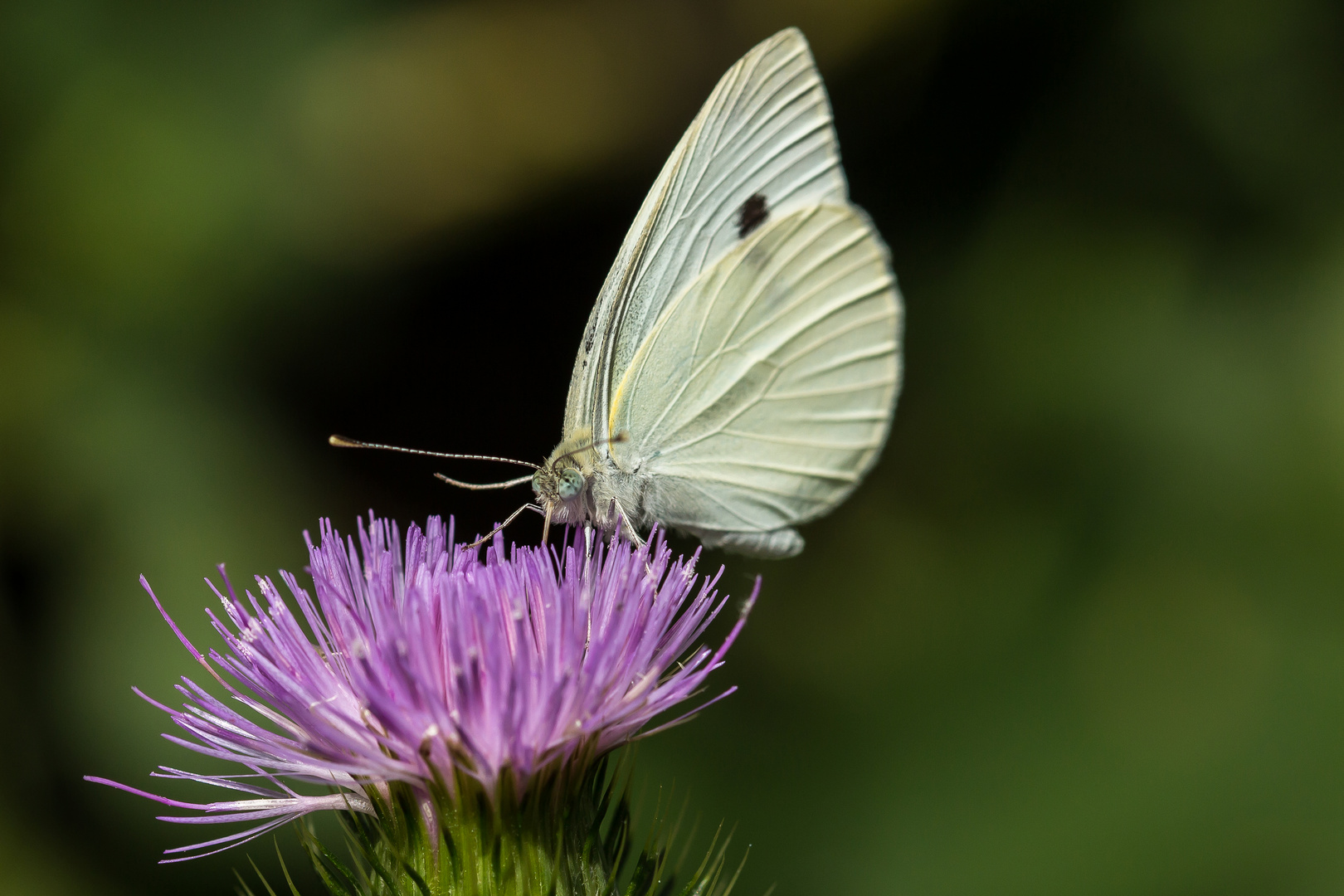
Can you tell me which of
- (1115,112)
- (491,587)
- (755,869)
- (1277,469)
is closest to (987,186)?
(1115,112)

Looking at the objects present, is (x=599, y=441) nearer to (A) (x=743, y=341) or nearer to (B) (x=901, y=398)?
(A) (x=743, y=341)

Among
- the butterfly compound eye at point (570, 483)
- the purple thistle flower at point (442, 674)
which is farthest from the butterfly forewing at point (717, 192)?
the purple thistle flower at point (442, 674)

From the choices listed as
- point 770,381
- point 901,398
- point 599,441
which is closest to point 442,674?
point 599,441

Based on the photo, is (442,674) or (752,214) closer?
(442,674)

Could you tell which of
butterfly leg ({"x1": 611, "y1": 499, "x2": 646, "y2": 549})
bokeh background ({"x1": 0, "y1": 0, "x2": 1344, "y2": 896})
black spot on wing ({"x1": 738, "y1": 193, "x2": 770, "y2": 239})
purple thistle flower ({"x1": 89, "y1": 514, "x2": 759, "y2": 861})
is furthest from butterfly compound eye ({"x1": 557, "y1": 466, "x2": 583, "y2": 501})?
black spot on wing ({"x1": 738, "y1": 193, "x2": 770, "y2": 239})

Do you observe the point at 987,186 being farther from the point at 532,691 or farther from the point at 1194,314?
the point at 532,691
